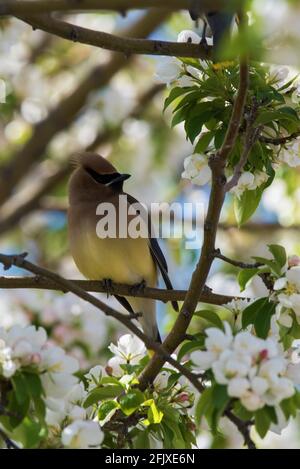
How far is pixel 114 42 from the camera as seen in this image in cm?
409

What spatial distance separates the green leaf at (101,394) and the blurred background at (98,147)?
110 inches

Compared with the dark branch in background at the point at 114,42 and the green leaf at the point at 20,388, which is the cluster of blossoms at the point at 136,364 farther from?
the dark branch in background at the point at 114,42

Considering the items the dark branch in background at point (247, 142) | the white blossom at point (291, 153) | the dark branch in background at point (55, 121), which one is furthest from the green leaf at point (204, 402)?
the dark branch in background at point (55, 121)

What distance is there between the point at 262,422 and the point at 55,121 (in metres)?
5.56

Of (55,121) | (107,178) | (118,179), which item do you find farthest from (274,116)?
(55,121)

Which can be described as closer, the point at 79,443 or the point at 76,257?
the point at 79,443

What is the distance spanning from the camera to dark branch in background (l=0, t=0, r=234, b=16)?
2.61 meters

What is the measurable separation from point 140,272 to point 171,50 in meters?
Result: 1.95

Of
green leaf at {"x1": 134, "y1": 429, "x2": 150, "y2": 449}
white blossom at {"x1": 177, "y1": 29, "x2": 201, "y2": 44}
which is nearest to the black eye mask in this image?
white blossom at {"x1": 177, "y1": 29, "x2": 201, "y2": 44}

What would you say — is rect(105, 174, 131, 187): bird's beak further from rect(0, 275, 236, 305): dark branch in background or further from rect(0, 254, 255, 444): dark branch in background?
rect(0, 254, 255, 444): dark branch in background

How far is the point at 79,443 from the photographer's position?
316cm

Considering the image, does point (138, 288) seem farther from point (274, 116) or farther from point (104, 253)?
point (274, 116)
